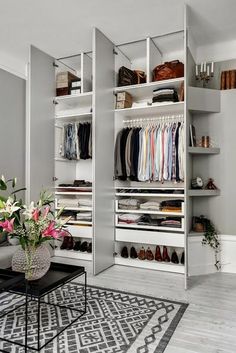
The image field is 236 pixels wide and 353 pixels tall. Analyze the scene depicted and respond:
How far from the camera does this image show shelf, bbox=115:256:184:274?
10.8 ft

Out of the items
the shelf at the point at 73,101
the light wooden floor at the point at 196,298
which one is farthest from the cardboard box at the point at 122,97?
the light wooden floor at the point at 196,298

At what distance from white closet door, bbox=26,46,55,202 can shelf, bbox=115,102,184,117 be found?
3.14ft

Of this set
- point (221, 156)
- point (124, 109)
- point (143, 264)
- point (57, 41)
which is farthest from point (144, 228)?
point (57, 41)

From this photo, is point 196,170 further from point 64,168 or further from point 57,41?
point 57,41

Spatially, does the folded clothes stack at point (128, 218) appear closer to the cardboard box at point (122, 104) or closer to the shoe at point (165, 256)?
the shoe at point (165, 256)

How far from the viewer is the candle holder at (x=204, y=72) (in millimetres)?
3385

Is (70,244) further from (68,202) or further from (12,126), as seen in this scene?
(12,126)

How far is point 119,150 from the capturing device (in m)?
3.55

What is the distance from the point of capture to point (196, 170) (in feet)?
11.6

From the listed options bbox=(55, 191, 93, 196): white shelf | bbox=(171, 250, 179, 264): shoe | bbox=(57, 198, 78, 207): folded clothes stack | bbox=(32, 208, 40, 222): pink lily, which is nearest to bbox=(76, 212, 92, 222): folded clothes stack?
bbox=(57, 198, 78, 207): folded clothes stack

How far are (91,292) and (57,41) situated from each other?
10.1 ft

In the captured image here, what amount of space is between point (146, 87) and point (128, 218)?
1660 mm

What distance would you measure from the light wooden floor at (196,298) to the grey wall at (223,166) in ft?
2.26

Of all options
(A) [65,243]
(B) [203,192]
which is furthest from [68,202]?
(B) [203,192]
